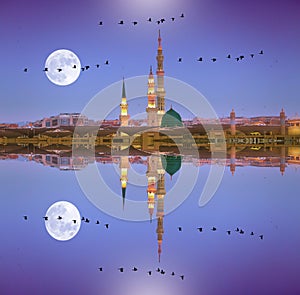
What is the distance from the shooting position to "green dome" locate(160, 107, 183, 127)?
58.4ft

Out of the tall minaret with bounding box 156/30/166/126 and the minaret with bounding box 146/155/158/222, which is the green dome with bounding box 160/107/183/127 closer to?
the tall minaret with bounding box 156/30/166/126

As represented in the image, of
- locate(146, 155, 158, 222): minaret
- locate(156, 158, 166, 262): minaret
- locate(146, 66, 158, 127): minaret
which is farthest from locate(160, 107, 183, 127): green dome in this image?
locate(156, 158, 166, 262): minaret

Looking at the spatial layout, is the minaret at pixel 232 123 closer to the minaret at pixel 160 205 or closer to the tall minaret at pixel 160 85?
the tall minaret at pixel 160 85

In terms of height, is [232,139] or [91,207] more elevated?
[232,139]

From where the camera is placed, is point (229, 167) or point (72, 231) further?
point (229, 167)

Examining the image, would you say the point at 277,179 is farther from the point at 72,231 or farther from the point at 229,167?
the point at 72,231

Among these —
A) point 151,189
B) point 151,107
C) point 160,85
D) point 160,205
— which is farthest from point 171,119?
point 160,205

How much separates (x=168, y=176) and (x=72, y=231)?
6.43ft

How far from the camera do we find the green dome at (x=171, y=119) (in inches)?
701

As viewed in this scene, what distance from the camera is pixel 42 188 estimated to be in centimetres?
346

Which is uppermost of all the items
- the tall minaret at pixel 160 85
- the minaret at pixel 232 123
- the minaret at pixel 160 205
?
the tall minaret at pixel 160 85

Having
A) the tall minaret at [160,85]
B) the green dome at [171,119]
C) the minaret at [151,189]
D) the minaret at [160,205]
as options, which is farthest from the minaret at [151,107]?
the minaret at [160,205]

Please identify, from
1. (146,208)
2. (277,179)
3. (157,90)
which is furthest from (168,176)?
(157,90)

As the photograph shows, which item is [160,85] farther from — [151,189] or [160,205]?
[160,205]
